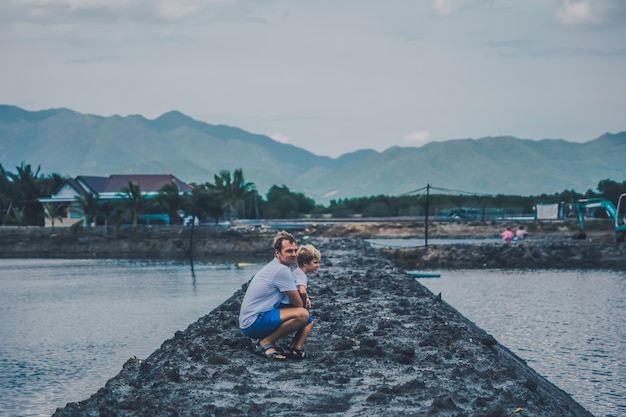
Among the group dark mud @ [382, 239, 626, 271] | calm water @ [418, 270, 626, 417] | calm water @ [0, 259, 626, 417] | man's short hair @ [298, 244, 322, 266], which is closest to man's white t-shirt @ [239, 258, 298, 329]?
man's short hair @ [298, 244, 322, 266]

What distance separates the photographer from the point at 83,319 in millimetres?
25750

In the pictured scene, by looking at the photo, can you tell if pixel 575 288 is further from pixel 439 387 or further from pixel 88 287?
pixel 439 387

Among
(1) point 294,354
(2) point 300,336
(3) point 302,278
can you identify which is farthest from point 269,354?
(3) point 302,278

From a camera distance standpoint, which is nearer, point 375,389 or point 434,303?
point 375,389

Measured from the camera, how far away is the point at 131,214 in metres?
70.9

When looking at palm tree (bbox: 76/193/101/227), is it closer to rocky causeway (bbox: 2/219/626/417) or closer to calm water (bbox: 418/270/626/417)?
calm water (bbox: 418/270/626/417)

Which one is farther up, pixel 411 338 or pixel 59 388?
pixel 411 338

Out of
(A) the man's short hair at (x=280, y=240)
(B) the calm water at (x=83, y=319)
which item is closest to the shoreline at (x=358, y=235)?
(B) the calm water at (x=83, y=319)

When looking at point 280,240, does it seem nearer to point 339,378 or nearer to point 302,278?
point 302,278

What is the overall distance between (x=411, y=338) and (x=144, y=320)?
14.3 metres

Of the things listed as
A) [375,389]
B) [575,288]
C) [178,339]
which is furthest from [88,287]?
[375,389]

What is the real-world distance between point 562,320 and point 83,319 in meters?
13.6

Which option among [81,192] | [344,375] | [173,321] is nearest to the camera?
[344,375]

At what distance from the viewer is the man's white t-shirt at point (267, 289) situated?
10016mm
